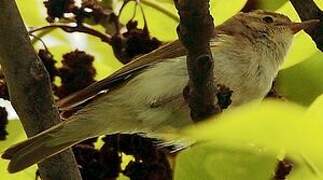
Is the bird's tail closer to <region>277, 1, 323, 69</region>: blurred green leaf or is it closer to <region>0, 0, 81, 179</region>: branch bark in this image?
<region>0, 0, 81, 179</region>: branch bark

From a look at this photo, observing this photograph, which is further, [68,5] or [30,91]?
[68,5]

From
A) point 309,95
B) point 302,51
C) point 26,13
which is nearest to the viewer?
point 309,95

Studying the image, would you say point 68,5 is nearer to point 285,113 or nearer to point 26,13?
point 26,13

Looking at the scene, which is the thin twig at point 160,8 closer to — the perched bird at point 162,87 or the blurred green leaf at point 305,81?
the perched bird at point 162,87

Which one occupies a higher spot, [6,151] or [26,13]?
[26,13]

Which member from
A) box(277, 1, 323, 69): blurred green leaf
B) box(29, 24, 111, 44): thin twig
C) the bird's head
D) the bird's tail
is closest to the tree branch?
box(277, 1, 323, 69): blurred green leaf

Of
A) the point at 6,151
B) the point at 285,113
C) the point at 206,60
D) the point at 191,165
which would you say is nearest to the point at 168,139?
the point at 6,151
